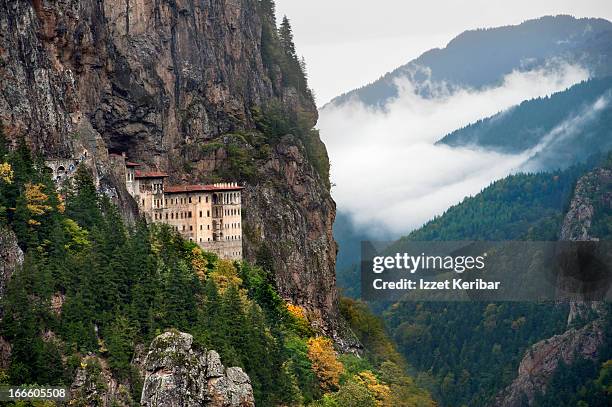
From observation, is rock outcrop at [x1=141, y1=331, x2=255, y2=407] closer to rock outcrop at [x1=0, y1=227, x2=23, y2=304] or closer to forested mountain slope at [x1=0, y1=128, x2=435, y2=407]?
forested mountain slope at [x1=0, y1=128, x2=435, y2=407]

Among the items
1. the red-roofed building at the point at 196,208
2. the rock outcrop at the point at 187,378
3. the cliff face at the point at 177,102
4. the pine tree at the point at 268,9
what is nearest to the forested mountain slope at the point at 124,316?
the rock outcrop at the point at 187,378

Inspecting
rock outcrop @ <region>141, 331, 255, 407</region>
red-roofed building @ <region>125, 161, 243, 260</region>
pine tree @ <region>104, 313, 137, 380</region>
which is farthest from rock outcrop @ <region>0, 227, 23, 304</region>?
red-roofed building @ <region>125, 161, 243, 260</region>

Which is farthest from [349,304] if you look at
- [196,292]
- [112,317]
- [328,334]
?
[112,317]

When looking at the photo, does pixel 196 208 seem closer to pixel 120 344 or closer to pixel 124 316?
pixel 124 316

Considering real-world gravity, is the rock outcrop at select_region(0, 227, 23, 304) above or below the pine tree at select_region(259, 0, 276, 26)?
below

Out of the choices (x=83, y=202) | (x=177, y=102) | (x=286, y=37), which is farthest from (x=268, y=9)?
(x=83, y=202)

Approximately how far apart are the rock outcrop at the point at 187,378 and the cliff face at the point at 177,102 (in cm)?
2303

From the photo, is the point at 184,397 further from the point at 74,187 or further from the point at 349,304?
the point at 349,304

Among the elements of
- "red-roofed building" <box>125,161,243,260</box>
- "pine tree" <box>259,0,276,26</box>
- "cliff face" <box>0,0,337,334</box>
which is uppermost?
"pine tree" <box>259,0,276,26</box>

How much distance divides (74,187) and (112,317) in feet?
52.9

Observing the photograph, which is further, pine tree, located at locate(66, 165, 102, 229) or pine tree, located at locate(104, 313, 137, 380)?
pine tree, located at locate(66, 165, 102, 229)

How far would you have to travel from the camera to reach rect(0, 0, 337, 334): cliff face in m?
124

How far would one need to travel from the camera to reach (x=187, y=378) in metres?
103

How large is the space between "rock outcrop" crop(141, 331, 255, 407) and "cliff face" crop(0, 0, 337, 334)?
23.0m
